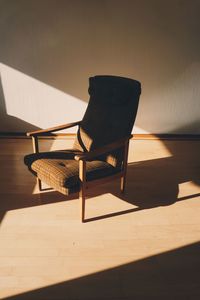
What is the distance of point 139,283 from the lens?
2.07 meters

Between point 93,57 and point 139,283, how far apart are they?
9.97 feet

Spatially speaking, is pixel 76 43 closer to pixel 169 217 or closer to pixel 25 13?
pixel 25 13

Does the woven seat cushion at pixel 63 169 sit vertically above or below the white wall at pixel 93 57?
below

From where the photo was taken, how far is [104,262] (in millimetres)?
2240

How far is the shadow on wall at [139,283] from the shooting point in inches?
77.7

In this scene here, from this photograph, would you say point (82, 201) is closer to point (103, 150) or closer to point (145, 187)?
point (103, 150)

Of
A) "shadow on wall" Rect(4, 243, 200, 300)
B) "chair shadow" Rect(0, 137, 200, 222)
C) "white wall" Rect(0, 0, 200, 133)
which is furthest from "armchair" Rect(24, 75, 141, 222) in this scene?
"white wall" Rect(0, 0, 200, 133)

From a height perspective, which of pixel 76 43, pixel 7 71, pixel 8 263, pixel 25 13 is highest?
pixel 25 13

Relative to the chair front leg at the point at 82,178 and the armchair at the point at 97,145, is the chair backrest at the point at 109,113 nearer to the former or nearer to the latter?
the armchair at the point at 97,145

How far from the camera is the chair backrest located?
112 inches

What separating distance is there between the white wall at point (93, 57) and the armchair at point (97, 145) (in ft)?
4.19

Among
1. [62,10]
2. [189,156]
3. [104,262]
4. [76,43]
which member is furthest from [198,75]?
[104,262]

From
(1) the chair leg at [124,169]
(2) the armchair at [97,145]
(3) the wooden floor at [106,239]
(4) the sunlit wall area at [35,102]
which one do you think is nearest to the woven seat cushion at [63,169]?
(2) the armchair at [97,145]

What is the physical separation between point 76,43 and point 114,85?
4.99 ft
